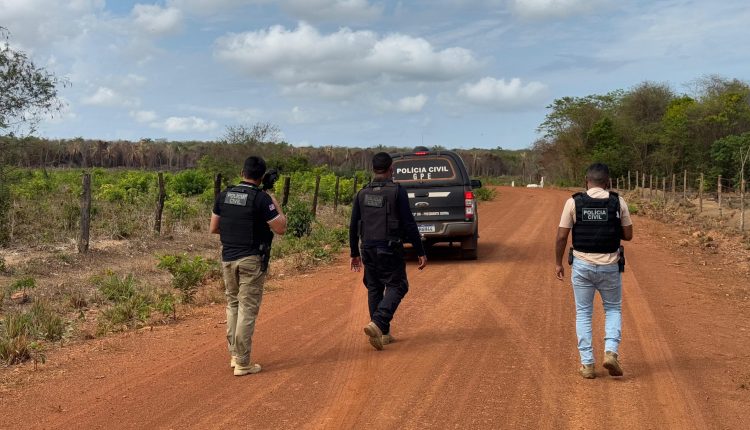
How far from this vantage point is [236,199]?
6434mm

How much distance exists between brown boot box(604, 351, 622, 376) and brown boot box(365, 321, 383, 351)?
7.09ft

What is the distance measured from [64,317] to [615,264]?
6.78m

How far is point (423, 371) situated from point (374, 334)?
0.77 m

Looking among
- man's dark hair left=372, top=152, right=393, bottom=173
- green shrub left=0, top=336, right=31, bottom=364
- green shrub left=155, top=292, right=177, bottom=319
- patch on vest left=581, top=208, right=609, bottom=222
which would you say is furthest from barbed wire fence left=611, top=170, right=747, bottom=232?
green shrub left=0, top=336, right=31, bottom=364

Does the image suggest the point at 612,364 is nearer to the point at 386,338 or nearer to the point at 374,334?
the point at 374,334

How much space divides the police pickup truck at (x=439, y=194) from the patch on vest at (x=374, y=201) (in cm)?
585

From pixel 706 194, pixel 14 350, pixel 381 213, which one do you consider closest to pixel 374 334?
pixel 381 213

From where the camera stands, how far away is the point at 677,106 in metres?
53.8

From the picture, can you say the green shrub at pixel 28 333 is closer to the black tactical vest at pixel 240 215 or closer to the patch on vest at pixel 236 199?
the black tactical vest at pixel 240 215

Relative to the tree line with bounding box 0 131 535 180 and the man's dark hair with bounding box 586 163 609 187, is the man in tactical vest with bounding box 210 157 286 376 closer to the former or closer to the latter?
the man's dark hair with bounding box 586 163 609 187

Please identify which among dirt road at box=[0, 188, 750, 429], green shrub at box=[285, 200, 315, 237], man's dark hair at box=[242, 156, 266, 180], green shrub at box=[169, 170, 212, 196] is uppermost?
man's dark hair at box=[242, 156, 266, 180]

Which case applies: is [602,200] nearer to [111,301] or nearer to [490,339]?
[490,339]

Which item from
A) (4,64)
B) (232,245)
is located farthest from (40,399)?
(4,64)

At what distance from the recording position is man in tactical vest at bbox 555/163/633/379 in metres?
6.18
